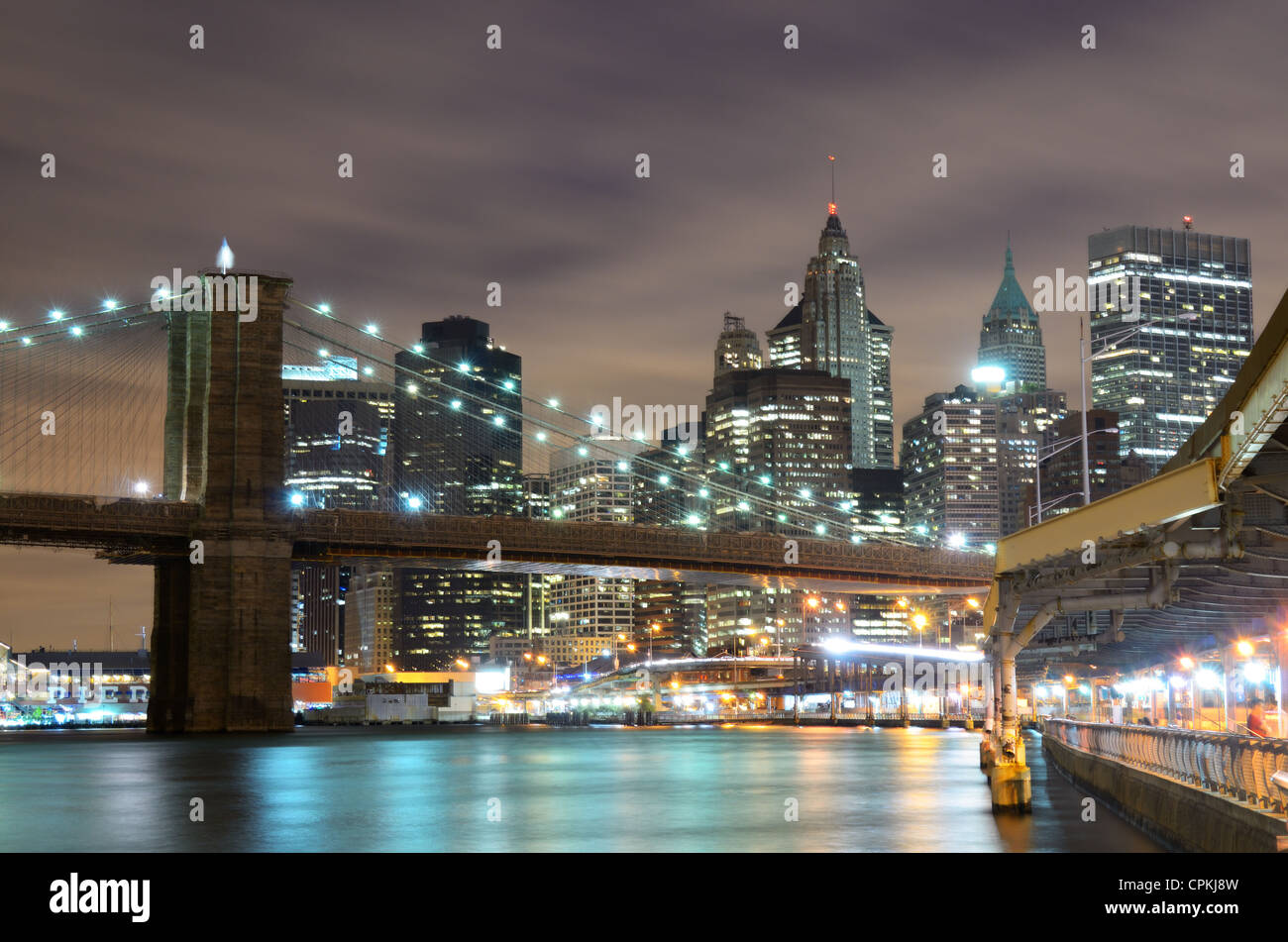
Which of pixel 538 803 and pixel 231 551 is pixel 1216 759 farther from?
pixel 231 551

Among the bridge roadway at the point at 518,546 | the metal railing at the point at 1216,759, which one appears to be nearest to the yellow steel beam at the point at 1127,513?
the metal railing at the point at 1216,759

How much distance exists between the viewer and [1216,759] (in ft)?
63.0

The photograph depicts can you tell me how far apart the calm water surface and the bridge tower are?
17.3 metres

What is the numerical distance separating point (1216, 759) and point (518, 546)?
8623 centimetres

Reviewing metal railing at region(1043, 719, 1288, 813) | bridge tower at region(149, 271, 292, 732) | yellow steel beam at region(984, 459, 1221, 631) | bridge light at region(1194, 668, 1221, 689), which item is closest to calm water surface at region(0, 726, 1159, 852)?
metal railing at region(1043, 719, 1288, 813)

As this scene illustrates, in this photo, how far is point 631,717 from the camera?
530 ft

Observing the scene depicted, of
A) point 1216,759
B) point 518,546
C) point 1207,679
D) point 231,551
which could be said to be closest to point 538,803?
point 1216,759

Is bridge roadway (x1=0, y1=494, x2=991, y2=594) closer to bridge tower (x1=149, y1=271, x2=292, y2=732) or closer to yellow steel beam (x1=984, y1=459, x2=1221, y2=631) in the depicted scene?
bridge tower (x1=149, y1=271, x2=292, y2=732)

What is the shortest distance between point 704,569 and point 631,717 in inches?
2169

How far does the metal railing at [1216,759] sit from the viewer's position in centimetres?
1652

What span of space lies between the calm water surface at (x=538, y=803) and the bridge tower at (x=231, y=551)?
1726cm
